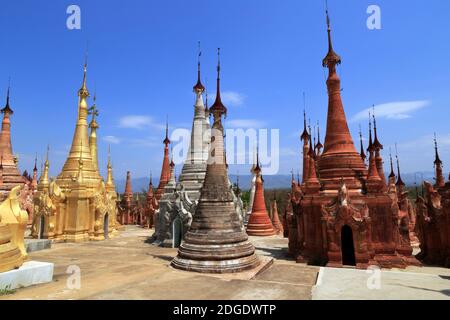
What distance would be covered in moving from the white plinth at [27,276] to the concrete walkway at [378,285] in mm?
8943

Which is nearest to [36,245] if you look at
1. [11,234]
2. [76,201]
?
[76,201]

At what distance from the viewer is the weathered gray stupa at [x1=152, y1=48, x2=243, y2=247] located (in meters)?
19.9

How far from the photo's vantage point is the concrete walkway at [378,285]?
9.03m

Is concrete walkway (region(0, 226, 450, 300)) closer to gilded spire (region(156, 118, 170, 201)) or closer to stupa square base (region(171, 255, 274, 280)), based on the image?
stupa square base (region(171, 255, 274, 280))

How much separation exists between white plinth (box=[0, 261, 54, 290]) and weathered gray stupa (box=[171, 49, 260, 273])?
4759 millimetres

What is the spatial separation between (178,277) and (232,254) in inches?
94.1

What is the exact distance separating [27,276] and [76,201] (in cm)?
1447

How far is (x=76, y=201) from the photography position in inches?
928

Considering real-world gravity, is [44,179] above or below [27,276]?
above

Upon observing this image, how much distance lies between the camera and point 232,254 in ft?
40.8

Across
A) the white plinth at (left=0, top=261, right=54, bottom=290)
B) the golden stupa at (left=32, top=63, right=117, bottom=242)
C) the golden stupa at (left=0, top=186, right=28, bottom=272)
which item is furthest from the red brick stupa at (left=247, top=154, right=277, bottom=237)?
the golden stupa at (left=0, top=186, right=28, bottom=272)

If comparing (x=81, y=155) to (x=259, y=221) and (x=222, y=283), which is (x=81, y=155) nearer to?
(x=259, y=221)

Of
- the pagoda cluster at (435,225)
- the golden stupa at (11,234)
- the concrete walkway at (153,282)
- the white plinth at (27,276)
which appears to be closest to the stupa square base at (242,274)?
the concrete walkway at (153,282)
